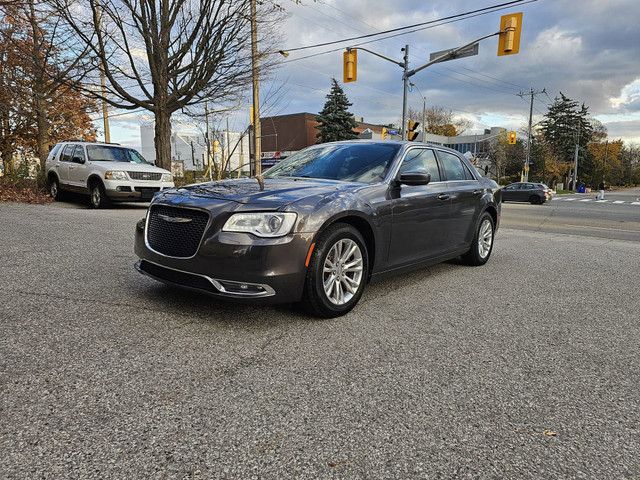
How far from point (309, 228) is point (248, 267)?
1.80 feet

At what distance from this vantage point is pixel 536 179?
74.6 m

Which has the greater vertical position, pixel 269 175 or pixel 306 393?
pixel 269 175

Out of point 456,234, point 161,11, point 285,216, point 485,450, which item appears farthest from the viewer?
point 161,11

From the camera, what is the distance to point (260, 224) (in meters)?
3.30

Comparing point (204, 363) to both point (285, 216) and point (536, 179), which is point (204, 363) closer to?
point (285, 216)

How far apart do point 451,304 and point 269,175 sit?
232 cm

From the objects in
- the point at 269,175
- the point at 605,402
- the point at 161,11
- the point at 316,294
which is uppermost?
the point at 161,11

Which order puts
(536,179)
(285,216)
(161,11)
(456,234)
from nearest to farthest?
(285,216), (456,234), (161,11), (536,179)

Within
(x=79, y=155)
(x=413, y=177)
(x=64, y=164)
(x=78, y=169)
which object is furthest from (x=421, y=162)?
(x=64, y=164)

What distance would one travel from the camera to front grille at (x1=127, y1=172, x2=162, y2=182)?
12391mm

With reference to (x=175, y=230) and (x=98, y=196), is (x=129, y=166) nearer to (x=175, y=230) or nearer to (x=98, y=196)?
(x=98, y=196)

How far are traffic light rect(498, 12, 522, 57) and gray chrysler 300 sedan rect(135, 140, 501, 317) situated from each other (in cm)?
1206

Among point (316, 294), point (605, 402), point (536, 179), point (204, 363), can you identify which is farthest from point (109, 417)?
point (536, 179)

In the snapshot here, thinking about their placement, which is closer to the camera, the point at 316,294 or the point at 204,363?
the point at 204,363
